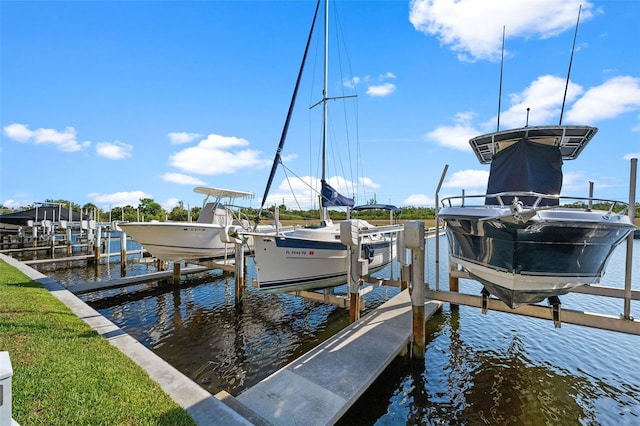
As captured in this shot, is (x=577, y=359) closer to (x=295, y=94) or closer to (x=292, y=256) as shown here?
(x=292, y=256)

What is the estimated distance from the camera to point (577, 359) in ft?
22.0

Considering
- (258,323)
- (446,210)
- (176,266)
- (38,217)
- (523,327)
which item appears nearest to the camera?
(446,210)

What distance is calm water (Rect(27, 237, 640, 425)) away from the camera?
500 cm

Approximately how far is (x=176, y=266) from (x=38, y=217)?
27.4 metres

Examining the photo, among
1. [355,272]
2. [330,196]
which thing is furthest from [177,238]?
[355,272]

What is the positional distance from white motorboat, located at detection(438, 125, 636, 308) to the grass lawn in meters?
4.85

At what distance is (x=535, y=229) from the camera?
4.53m

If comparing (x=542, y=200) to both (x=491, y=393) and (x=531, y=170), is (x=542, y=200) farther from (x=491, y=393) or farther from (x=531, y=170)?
(x=491, y=393)

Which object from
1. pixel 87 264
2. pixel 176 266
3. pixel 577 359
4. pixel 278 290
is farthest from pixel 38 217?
pixel 577 359

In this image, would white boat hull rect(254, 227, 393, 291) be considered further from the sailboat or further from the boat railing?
the boat railing

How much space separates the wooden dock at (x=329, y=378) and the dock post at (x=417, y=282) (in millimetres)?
250

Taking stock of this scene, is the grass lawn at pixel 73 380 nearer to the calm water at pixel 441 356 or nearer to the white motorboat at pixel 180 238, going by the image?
the calm water at pixel 441 356

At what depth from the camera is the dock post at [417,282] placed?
244 inches

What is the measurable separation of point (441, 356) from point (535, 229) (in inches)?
147
